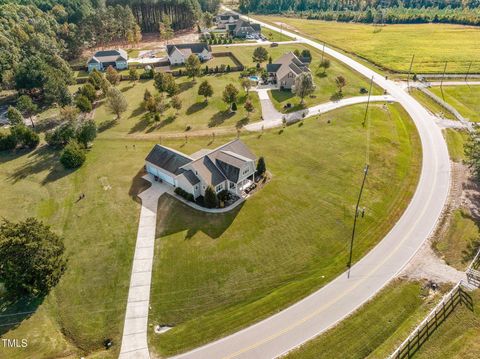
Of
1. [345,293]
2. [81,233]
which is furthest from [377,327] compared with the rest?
[81,233]

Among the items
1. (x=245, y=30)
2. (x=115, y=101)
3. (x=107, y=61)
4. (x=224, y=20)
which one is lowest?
(x=115, y=101)

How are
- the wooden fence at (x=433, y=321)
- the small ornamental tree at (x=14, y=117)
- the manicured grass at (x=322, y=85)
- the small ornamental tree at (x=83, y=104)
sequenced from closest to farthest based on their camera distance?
the wooden fence at (x=433, y=321) < the small ornamental tree at (x=14, y=117) < the small ornamental tree at (x=83, y=104) < the manicured grass at (x=322, y=85)

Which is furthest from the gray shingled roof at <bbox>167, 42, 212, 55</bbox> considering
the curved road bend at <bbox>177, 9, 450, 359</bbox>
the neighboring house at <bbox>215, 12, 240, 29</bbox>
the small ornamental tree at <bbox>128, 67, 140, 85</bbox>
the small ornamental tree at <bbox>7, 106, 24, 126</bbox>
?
the curved road bend at <bbox>177, 9, 450, 359</bbox>

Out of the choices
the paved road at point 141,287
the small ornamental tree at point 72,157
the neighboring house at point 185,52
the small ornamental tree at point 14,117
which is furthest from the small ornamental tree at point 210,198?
the neighboring house at point 185,52

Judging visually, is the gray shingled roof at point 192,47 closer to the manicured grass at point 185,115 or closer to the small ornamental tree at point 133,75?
the small ornamental tree at point 133,75

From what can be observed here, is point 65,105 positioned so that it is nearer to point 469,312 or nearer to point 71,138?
point 71,138

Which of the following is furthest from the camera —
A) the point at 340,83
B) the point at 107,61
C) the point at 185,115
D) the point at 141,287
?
the point at 107,61

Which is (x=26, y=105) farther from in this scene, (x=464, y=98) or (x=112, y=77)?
(x=464, y=98)
